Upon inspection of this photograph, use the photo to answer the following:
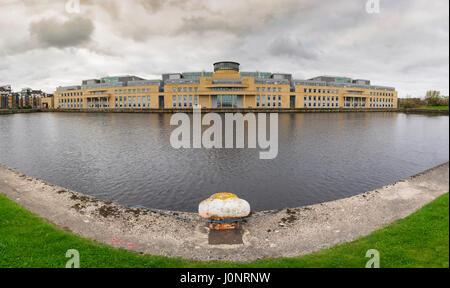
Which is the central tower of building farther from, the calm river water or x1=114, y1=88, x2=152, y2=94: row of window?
the calm river water

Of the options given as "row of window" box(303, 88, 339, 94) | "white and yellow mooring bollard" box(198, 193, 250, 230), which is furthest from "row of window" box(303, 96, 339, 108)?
"white and yellow mooring bollard" box(198, 193, 250, 230)

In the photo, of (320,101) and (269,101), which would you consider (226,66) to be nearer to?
(269,101)

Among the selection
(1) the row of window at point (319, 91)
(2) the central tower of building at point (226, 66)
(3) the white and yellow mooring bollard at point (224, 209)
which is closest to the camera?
(3) the white and yellow mooring bollard at point (224, 209)

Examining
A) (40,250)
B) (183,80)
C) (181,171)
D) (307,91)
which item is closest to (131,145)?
(181,171)

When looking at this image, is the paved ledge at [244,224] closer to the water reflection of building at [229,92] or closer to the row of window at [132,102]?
the water reflection of building at [229,92]

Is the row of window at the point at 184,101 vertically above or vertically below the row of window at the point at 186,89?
below

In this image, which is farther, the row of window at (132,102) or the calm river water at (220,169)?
the row of window at (132,102)

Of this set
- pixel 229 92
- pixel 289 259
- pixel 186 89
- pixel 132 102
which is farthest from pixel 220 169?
pixel 132 102

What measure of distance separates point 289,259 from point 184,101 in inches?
5068

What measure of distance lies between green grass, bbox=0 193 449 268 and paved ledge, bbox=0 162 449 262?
2.92ft

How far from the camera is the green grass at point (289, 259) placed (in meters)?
7.73

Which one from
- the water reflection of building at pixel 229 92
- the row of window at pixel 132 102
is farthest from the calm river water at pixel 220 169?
the row of window at pixel 132 102

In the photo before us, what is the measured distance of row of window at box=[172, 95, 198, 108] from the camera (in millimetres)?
130375

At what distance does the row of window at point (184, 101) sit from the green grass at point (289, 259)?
12226cm
